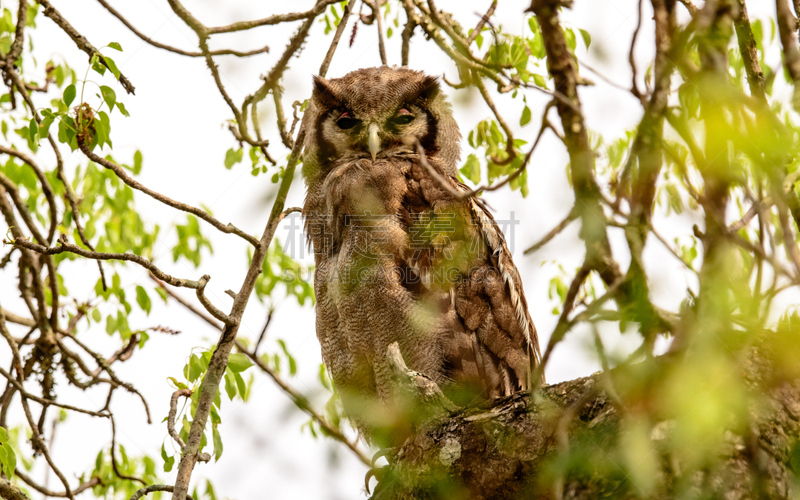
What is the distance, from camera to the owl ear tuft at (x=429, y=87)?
4621 millimetres

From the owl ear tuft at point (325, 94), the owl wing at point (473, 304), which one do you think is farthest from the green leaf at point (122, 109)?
the owl wing at point (473, 304)

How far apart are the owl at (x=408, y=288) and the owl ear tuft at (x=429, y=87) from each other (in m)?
0.57

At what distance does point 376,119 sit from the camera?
4.37 metres

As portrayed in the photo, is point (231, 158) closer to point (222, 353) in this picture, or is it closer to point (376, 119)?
point (376, 119)

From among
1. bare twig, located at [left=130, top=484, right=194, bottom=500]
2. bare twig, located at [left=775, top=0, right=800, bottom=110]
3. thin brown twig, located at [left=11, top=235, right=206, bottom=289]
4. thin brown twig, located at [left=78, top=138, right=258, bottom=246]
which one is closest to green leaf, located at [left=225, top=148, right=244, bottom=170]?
thin brown twig, located at [left=78, top=138, right=258, bottom=246]

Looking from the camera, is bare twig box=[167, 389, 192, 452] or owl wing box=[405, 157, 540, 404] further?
owl wing box=[405, 157, 540, 404]

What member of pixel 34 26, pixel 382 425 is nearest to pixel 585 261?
pixel 382 425

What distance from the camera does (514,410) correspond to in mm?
2217

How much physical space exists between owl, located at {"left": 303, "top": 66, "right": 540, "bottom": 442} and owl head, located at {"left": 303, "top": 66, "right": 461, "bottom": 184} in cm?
12

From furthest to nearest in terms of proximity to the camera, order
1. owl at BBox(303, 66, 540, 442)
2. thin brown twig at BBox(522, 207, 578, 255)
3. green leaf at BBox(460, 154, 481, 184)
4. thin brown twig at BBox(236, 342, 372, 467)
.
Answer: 1. green leaf at BBox(460, 154, 481, 184)
2. owl at BBox(303, 66, 540, 442)
3. thin brown twig at BBox(236, 342, 372, 467)
4. thin brown twig at BBox(522, 207, 578, 255)

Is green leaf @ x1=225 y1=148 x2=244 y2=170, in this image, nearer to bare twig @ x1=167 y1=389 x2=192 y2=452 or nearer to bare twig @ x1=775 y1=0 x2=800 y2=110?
bare twig @ x1=167 y1=389 x2=192 y2=452

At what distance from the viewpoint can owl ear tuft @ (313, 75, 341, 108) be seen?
452cm

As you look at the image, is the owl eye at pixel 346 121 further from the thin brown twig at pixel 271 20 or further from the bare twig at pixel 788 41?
the bare twig at pixel 788 41

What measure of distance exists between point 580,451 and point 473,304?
80.4 inches
